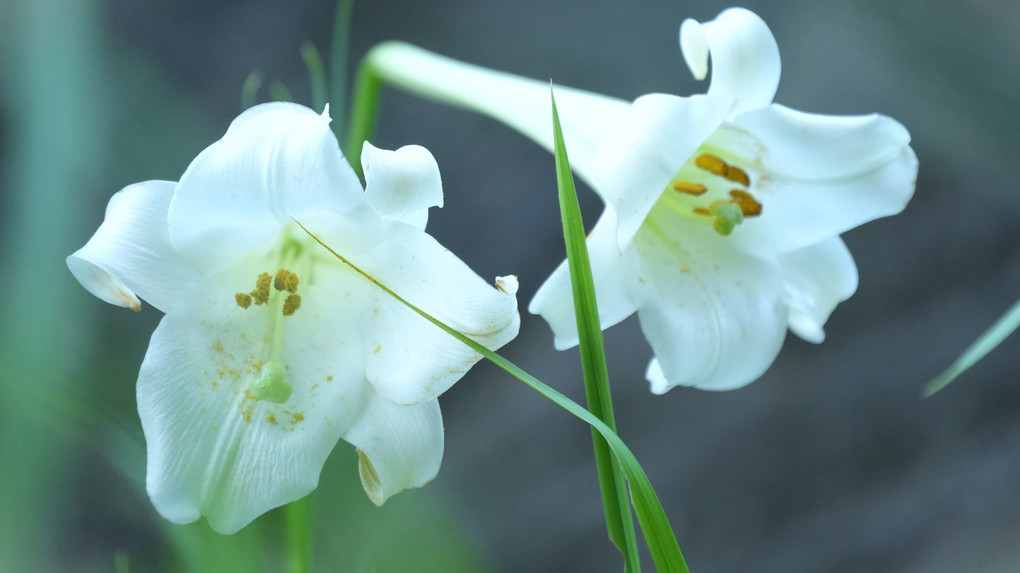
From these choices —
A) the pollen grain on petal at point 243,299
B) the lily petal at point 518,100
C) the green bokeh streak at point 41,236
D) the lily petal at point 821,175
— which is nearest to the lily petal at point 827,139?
the lily petal at point 821,175

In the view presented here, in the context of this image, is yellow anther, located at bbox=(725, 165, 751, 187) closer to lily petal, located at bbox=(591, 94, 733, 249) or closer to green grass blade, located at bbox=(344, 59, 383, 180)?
lily petal, located at bbox=(591, 94, 733, 249)

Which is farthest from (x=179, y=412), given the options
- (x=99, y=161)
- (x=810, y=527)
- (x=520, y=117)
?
(x=810, y=527)

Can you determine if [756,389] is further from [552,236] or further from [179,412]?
[179,412]

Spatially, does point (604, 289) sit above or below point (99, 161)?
above

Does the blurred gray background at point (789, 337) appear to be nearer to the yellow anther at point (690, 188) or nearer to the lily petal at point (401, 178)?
the yellow anther at point (690, 188)

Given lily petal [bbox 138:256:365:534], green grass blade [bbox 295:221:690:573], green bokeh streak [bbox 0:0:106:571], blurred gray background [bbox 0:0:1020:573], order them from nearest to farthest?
green grass blade [bbox 295:221:690:573]
lily petal [bbox 138:256:365:534]
green bokeh streak [bbox 0:0:106:571]
blurred gray background [bbox 0:0:1020:573]

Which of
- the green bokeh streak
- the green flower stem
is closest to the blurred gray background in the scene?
the green bokeh streak
